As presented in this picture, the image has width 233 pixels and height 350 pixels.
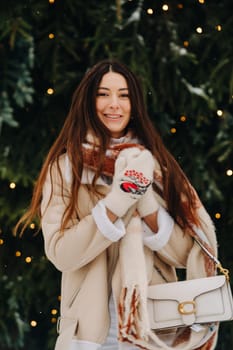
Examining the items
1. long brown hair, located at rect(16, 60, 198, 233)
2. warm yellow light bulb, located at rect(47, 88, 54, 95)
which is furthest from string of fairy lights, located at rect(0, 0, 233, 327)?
long brown hair, located at rect(16, 60, 198, 233)

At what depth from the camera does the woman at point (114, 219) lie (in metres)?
2.26

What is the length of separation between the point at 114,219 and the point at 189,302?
0.30 meters

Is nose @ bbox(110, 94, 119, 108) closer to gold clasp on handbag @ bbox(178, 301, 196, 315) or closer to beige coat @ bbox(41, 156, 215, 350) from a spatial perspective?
beige coat @ bbox(41, 156, 215, 350)

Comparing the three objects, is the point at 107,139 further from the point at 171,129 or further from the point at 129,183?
the point at 171,129

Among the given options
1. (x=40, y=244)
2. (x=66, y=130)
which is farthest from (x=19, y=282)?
(x=66, y=130)

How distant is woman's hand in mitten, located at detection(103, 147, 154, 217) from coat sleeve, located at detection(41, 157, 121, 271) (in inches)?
2.9

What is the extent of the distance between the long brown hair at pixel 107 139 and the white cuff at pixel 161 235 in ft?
0.13

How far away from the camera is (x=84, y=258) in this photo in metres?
2.27

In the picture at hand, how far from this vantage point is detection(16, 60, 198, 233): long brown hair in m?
2.40

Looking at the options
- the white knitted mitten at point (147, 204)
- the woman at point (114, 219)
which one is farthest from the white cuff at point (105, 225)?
the white knitted mitten at point (147, 204)

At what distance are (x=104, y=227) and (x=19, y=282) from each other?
2.10 meters

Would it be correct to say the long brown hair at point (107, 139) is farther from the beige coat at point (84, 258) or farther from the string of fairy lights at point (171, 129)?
the string of fairy lights at point (171, 129)

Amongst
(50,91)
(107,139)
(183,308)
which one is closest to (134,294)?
(183,308)

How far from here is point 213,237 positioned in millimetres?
2439
